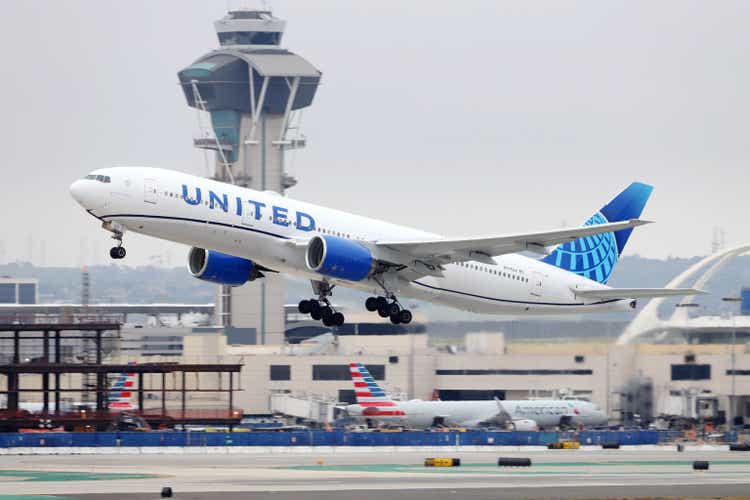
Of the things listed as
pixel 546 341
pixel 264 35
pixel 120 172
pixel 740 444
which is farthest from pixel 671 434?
pixel 264 35

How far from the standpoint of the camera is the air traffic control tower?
165375 mm

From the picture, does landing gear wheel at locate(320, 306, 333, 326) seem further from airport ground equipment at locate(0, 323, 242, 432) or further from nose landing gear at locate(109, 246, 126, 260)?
airport ground equipment at locate(0, 323, 242, 432)

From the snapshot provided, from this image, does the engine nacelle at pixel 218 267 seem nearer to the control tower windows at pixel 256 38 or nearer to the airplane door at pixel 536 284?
the airplane door at pixel 536 284

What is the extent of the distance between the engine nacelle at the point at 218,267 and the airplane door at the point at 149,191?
258 inches

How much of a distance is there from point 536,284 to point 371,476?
38.4ft

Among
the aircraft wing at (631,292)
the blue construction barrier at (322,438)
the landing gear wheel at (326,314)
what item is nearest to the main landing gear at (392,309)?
the landing gear wheel at (326,314)

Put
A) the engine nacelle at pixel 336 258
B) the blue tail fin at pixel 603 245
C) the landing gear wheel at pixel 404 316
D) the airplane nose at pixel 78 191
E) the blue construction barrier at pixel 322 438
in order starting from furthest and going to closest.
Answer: the blue construction barrier at pixel 322 438
the blue tail fin at pixel 603 245
the landing gear wheel at pixel 404 316
the engine nacelle at pixel 336 258
the airplane nose at pixel 78 191

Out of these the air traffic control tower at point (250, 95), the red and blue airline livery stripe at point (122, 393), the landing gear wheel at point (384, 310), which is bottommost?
the red and blue airline livery stripe at point (122, 393)

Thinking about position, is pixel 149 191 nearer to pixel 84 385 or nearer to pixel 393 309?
pixel 393 309

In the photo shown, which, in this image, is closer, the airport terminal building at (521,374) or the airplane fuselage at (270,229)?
the airplane fuselage at (270,229)

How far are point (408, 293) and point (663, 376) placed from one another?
30.7 meters

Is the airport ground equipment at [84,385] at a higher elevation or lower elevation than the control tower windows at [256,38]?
lower

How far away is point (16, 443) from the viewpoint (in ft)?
221

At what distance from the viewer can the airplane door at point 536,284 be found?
60.9 meters
